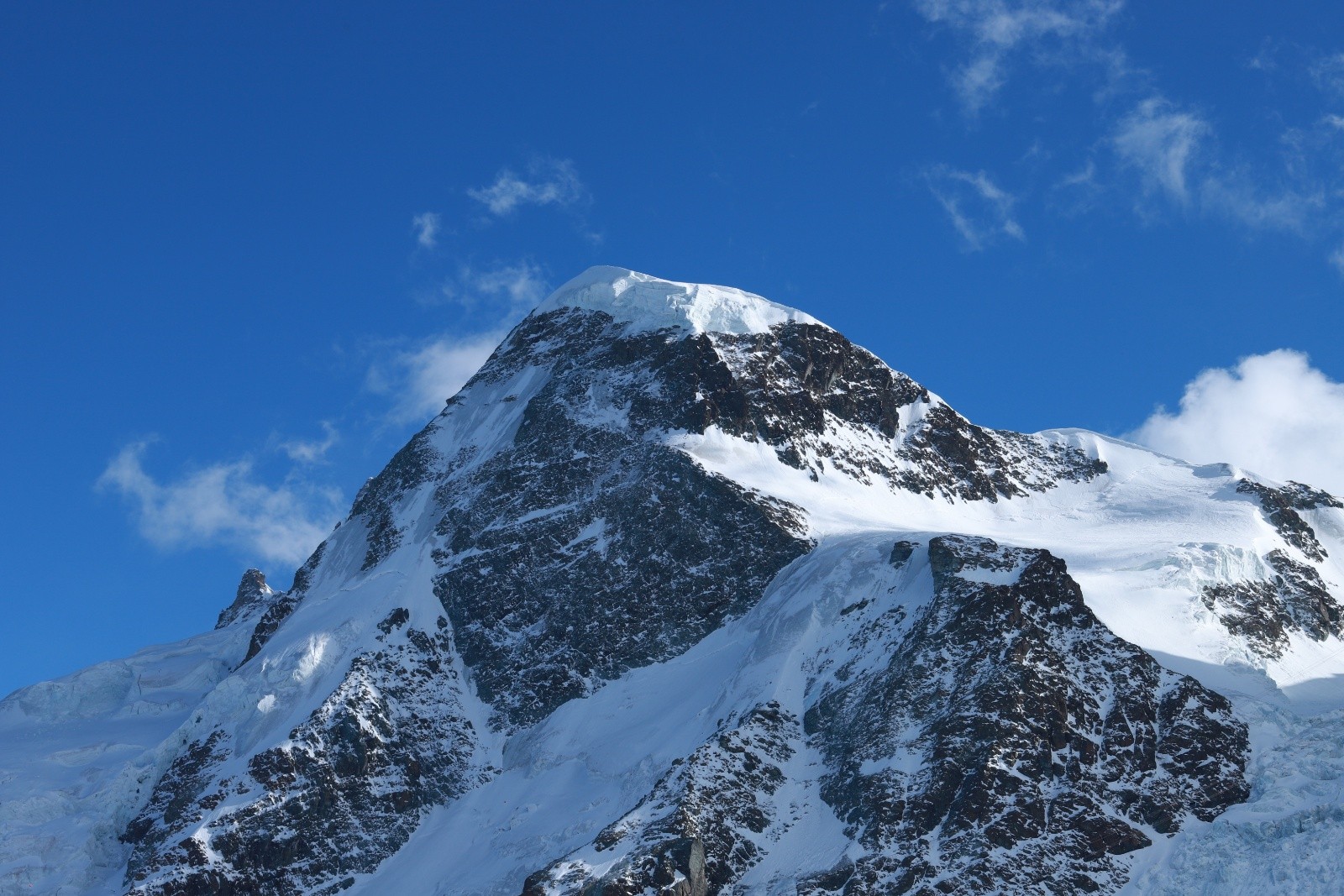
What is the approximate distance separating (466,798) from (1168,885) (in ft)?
187

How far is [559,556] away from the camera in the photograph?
536 ft

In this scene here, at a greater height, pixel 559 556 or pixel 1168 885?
pixel 559 556

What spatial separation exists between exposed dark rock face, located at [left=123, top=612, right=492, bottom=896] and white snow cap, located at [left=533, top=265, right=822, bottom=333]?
163ft

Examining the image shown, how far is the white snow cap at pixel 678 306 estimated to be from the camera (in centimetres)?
18588

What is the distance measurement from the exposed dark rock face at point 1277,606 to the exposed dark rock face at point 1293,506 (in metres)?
8.35

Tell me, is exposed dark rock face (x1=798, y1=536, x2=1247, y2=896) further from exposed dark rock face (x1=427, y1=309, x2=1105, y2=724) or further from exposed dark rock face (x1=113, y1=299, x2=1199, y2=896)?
exposed dark rock face (x1=427, y1=309, x2=1105, y2=724)

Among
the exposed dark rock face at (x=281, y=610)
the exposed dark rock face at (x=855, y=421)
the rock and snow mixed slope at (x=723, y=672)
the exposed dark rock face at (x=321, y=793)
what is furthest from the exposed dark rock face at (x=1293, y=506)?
the exposed dark rock face at (x=281, y=610)

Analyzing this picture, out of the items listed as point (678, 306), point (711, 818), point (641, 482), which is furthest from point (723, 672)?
point (678, 306)

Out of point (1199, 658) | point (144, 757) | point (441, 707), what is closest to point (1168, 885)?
point (1199, 658)

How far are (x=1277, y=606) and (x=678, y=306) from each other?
68.1m

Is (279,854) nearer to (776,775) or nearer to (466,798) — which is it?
(466,798)

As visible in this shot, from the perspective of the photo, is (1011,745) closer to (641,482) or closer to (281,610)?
(641,482)

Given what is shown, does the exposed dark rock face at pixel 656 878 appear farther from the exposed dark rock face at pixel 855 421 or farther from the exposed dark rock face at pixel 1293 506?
the exposed dark rock face at pixel 1293 506

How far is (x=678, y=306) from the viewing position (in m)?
187
